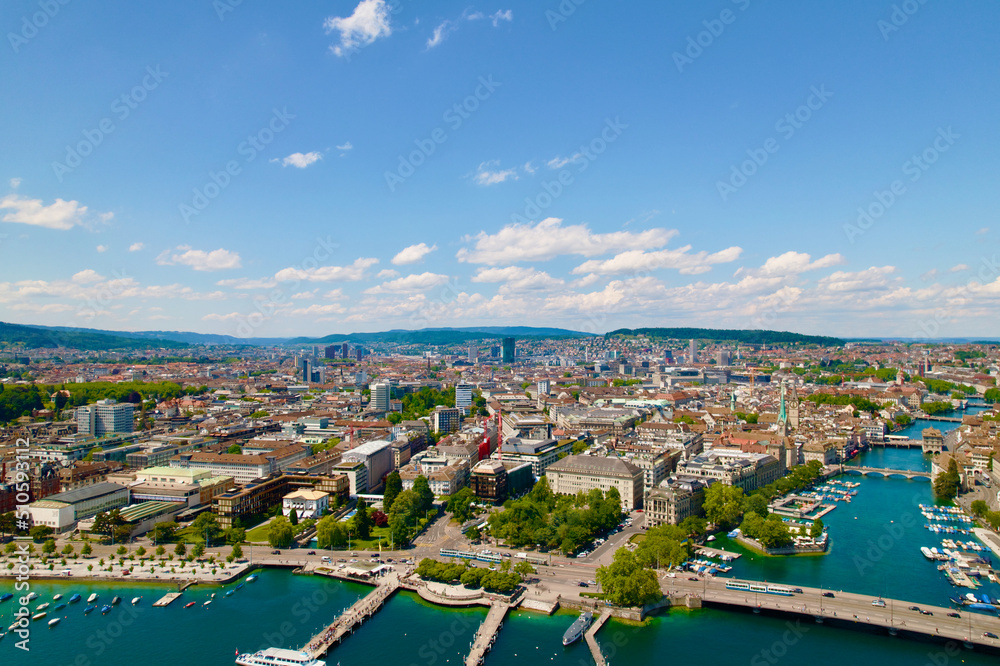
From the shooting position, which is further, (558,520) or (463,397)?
(463,397)

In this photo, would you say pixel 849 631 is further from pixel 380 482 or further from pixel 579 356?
pixel 579 356

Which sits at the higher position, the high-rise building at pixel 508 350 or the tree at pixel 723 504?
the high-rise building at pixel 508 350

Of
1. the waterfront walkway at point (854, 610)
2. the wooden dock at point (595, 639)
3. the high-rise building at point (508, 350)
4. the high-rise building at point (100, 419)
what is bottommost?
the wooden dock at point (595, 639)

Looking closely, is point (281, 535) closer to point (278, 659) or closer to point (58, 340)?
point (278, 659)

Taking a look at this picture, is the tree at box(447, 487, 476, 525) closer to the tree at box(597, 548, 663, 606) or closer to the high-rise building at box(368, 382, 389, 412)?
the tree at box(597, 548, 663, 606)

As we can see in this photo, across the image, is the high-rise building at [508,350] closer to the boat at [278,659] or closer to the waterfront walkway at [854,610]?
the waterfront walkway at [854,610]

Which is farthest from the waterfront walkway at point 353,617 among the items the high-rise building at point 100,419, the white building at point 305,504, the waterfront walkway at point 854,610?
the high-rise building at point 100,419

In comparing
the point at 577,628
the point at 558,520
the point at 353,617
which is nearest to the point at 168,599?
the point at 353,617
